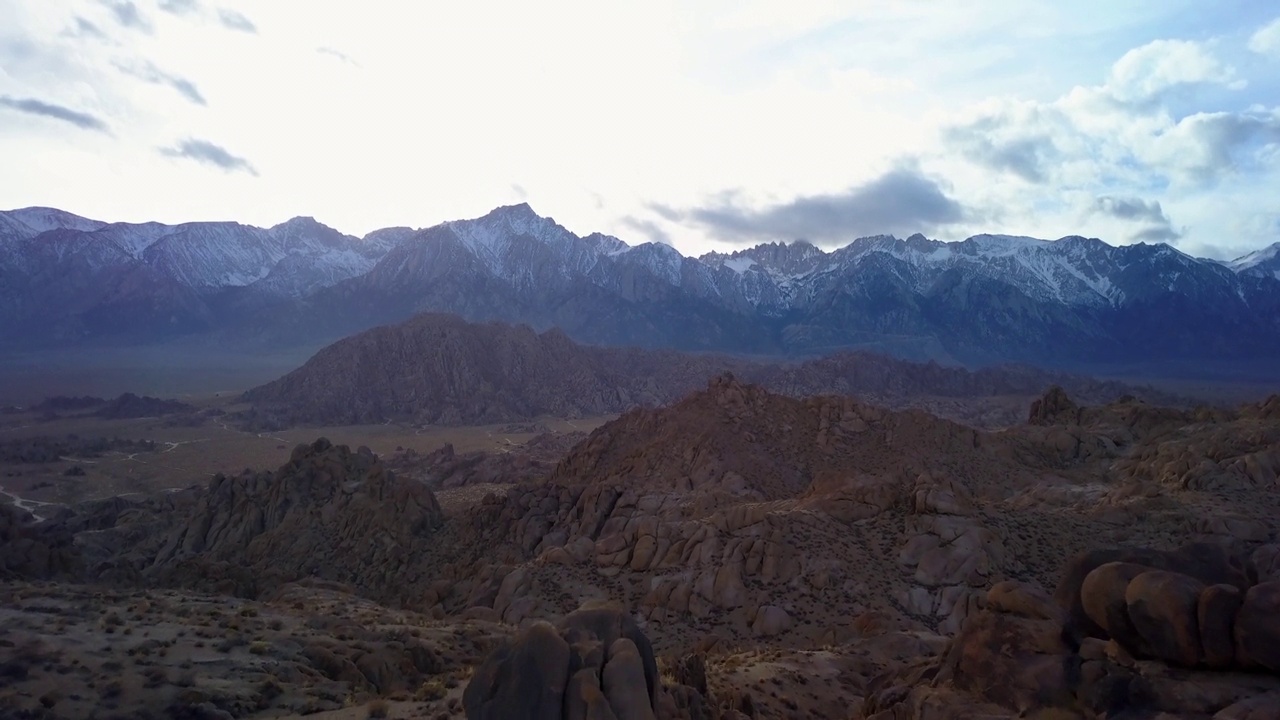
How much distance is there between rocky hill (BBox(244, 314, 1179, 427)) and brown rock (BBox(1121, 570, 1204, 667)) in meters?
94.1

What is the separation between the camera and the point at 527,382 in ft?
432

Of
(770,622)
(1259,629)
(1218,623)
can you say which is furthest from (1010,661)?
(770,622)

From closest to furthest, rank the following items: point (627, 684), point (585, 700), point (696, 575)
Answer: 1. point (585, 700)
2. point (627, 684)
3. point (696, 575)

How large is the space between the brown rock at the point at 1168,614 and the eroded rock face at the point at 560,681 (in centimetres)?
779

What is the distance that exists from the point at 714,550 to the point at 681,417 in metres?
22.3

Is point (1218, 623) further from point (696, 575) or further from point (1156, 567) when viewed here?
point (696, 575)

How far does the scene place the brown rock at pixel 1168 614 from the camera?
39.5 ft

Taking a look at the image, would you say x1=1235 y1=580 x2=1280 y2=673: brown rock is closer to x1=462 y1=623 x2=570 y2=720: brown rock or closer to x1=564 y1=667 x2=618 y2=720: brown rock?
x1=564 y1=667 x2=618 y2=720: brown rock

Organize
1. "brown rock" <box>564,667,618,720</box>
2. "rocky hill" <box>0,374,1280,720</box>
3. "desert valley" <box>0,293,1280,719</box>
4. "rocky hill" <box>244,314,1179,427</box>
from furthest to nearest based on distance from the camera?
1. "rocky hill" <box>244,314,1179,427</box>
2. "desert valley" <box>0,293,1280,719</box>
3. "rocky hill" <box>0,374,1280,720</box>
4. "brown rock" <box>564,667,618,720</box>

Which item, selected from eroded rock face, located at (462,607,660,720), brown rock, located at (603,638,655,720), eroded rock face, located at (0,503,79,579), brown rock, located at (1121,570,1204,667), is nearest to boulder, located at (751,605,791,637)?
eroded rock face, located at (462,607,660,720)

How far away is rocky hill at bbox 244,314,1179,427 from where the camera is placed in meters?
115

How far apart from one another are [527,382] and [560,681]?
119865 mm

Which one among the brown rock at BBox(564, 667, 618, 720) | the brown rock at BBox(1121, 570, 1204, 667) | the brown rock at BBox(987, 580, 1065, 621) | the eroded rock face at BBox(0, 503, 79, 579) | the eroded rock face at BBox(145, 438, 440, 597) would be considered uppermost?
the brown rock at BBox(1121, 570, 1204, 667)

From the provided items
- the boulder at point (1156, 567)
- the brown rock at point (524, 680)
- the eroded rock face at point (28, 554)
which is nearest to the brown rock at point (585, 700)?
the brown rock at point (524, 680)
